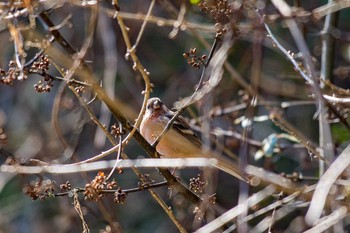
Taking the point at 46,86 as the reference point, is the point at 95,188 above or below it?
below

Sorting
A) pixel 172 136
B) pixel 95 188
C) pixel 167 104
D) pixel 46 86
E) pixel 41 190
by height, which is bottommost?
pixel 95 188

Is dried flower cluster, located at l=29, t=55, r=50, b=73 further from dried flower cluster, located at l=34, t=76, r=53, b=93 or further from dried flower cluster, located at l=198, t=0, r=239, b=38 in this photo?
dried flower cluster, located at l=198, t=0, r=239, b=38

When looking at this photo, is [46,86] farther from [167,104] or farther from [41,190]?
[167,104]

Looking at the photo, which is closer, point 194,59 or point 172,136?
point 194,59

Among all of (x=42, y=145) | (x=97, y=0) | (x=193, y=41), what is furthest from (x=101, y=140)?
(x=97, y=0)

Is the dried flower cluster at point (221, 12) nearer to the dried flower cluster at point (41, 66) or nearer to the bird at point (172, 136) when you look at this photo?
the dried flower cluster at point (41, 66)

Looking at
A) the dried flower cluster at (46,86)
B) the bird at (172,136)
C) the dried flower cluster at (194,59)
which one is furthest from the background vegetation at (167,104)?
the dried flower cluster at (46,86)

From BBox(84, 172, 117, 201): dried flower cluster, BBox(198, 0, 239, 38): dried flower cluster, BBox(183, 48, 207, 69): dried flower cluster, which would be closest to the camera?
BBox(84, 172, 117, 201): dried flower cluster

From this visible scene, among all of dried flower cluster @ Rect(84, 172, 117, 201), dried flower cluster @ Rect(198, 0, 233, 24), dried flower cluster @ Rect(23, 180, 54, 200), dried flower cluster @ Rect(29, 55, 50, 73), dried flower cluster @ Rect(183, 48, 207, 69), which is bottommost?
dried flower cluster @ Rect(84, 172, 117, 201)

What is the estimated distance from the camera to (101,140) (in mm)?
7605

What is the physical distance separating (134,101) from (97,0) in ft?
15.5

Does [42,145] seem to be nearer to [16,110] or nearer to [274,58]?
[16,110]

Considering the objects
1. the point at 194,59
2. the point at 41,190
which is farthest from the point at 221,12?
the point at 41,190

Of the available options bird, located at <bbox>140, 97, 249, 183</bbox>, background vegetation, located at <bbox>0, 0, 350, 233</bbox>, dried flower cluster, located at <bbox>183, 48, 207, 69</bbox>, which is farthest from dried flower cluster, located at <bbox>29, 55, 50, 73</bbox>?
bird, located at <bbox>140, 97, 249, 183</bbox>
